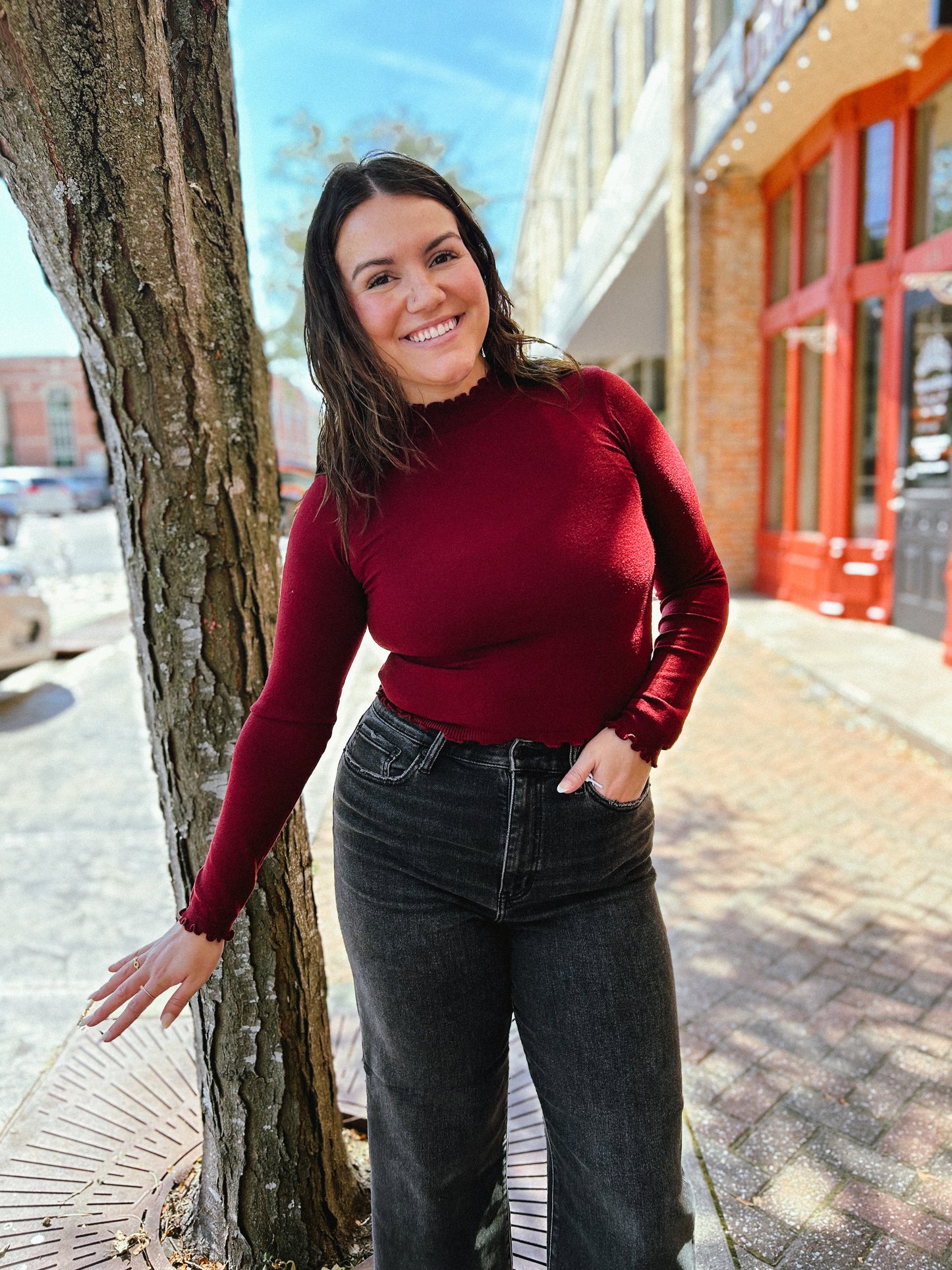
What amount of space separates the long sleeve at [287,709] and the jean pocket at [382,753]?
0.07 meters

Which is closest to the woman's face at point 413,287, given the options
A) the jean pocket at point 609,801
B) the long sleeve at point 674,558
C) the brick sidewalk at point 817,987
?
the long sleeve at point 674,558

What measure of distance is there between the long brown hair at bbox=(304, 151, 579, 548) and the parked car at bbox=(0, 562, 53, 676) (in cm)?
663

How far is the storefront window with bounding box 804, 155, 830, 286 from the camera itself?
31.0ft

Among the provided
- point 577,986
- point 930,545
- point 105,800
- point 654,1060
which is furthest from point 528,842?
point 930,545

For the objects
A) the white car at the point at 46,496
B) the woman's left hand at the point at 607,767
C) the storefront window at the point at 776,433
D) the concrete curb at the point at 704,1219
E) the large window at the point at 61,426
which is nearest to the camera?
the woman's left hand at the point at 607,767

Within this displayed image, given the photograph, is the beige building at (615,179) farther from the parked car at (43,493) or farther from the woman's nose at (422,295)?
the parked car at (43,493)

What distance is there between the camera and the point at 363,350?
5.21 ft

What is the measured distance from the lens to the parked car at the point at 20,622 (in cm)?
744

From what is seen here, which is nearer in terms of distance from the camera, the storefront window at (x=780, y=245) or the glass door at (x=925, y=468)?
the glass door at (x=925, y=468)

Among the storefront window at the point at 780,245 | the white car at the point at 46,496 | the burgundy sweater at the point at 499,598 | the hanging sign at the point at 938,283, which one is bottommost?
the white car at the point at 46,496

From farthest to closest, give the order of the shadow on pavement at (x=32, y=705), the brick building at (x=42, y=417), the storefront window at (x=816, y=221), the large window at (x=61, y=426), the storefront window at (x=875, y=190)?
the large window at (x=61, y=426)
the brick building at (x=42, y=417)
the storefront window at (x=816, y=221)
the storefront window at (x=875, y=190)
the shadow on pavement at (x=32, y=705)

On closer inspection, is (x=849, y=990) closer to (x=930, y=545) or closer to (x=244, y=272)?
(x=244, y=272)

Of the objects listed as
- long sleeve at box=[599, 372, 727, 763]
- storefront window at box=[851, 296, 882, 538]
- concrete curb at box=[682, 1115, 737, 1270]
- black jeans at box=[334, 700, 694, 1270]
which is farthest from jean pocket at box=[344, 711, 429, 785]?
storefront window at box=[851, 296, 882, 538]

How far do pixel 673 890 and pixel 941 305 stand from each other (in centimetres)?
580
